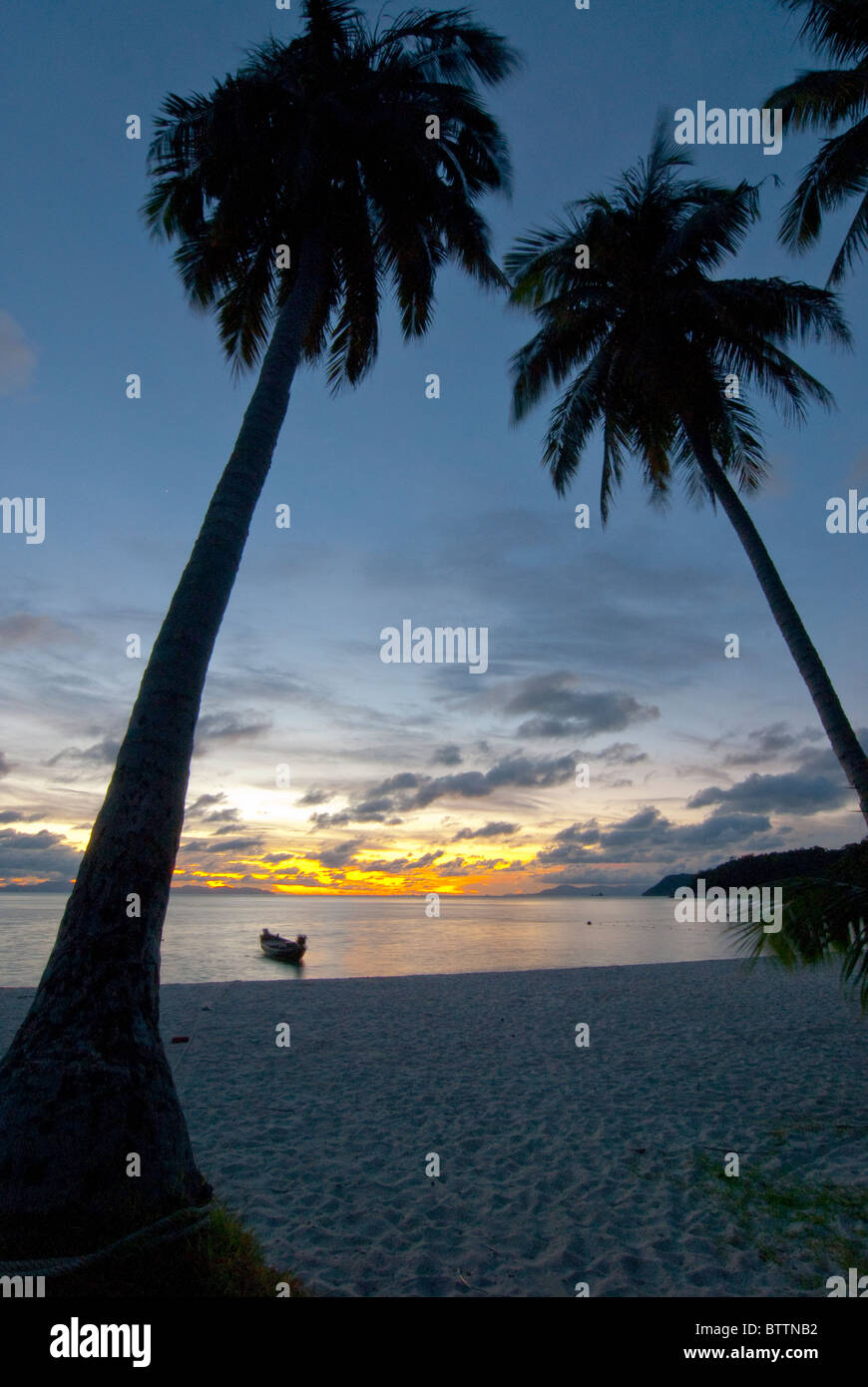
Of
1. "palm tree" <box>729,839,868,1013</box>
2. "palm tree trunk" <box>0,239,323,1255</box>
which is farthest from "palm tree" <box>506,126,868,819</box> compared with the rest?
"palm tree trunk" <box>0,239,323,1255</box>

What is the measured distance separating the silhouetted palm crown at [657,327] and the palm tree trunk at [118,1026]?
987 centimetres

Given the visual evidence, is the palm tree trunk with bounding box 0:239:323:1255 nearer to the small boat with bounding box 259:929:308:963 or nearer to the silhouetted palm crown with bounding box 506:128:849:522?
the silhouetted palm crown with bounding box 506:128:849:522

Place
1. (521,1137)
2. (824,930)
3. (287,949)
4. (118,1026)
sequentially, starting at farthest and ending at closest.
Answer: (287,949)
(521,1137)
(824,930)
(118,1026)

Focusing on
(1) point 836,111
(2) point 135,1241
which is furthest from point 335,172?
(2) point 135,1241

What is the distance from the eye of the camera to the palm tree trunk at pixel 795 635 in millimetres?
9430

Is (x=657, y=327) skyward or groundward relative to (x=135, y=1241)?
skyward

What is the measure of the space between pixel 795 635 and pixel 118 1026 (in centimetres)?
986

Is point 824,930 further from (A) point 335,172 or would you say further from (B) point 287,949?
(B) point 287,949

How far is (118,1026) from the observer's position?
4266 millimetres

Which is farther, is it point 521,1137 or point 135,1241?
point 521,1137

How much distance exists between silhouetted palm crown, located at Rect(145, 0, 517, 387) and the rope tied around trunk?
9457mm

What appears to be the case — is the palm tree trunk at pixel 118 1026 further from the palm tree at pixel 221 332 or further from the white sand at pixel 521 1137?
the white sand at pixel 521 1137

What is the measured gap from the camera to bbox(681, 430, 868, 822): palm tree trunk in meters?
9.43

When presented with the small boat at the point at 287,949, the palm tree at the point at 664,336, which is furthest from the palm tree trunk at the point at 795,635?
the small boat at the point at 287,949
